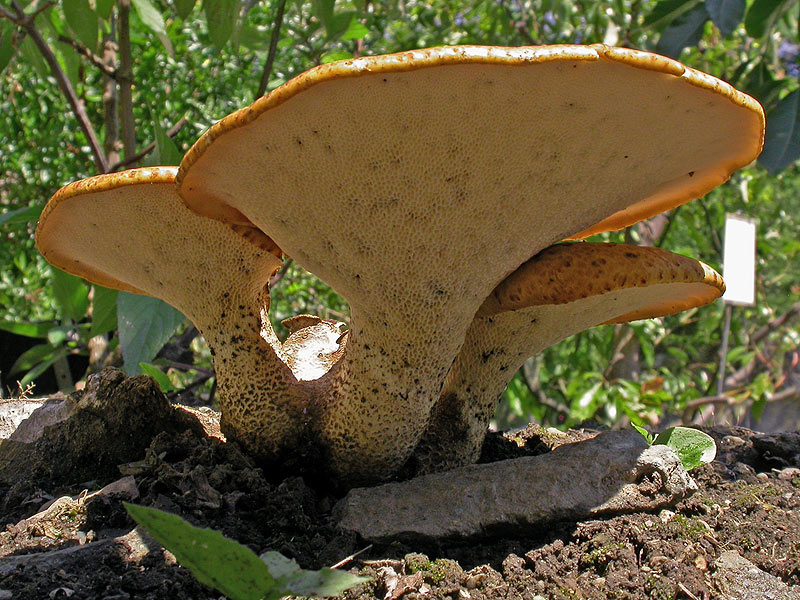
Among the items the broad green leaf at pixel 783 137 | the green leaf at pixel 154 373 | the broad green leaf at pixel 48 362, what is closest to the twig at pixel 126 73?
the broad green leaf at pixel 48 362

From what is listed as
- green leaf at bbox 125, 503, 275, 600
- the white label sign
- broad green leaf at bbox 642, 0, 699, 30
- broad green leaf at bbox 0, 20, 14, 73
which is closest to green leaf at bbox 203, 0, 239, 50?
broad green leaf at bbox 0, 20, 14, 73

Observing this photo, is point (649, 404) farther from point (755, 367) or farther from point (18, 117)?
point (18, 117)

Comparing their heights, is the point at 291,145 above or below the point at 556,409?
above

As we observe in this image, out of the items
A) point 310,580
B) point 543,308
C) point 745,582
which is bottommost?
point 745,582

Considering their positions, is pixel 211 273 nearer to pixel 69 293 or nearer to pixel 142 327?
pixel 142 327

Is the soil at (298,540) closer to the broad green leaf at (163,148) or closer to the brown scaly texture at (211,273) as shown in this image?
the brown scaly texture at (211,273)

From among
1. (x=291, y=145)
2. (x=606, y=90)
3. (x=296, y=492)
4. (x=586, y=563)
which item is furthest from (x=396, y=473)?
(x=606, y=90)

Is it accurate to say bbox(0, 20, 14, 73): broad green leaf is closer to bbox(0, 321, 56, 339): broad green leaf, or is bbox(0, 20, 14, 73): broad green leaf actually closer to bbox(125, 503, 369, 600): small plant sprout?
bbox(0, 321, 56, 339): broad green leaf

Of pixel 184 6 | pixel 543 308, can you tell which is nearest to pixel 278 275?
pixel 184 6
